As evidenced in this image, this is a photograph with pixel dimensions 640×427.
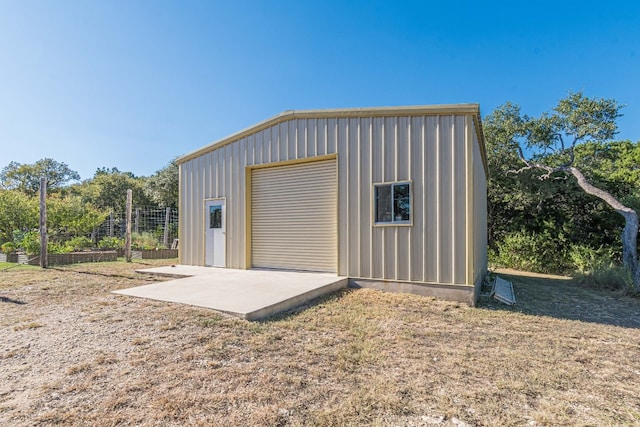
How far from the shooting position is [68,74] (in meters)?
8.80

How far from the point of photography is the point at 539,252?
11.2m

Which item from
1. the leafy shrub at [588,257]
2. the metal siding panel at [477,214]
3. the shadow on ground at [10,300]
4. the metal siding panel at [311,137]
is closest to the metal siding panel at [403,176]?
the metal siding panel at [477,214]

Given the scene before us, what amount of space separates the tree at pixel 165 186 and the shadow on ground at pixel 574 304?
1651cm

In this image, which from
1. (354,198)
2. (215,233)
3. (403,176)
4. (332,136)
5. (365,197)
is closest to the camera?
(403,176)

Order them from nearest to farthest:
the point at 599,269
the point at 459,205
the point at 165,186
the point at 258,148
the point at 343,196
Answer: the point at 459,205
the point at 343,196
the point at 258,148
the point at 599,269
the point at 165,186

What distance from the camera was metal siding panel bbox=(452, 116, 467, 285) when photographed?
5465 mm

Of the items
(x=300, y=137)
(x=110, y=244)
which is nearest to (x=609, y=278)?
(x=300, y=137)

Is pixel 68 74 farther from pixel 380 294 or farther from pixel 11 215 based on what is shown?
pixel 380 294

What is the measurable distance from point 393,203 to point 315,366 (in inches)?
153

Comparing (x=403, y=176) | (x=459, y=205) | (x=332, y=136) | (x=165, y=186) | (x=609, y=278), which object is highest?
(x=165, y=186)

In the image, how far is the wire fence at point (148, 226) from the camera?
13.9 metres

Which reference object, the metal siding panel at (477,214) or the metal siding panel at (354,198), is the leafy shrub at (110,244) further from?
the metal siding panel at (477,214)

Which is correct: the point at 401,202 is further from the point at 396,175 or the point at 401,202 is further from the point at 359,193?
the point at 359,193

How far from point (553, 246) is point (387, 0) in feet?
32.2
